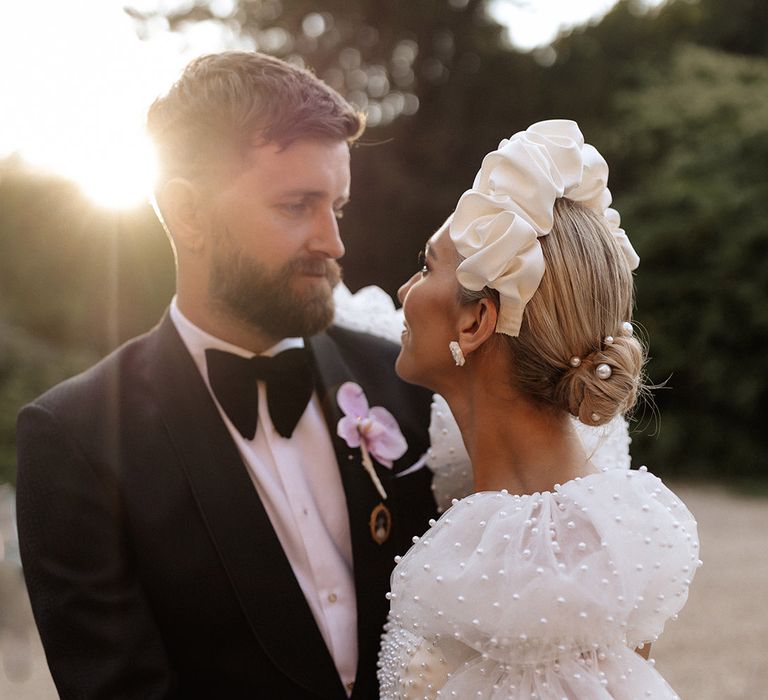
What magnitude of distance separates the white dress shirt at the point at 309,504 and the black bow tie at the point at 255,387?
0.11 feet

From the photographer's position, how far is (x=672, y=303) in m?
10.3

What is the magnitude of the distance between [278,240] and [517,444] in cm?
90

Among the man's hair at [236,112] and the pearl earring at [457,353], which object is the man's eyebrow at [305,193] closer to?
the man's hair at [236,112]

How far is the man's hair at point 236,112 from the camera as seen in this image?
2.46 meters

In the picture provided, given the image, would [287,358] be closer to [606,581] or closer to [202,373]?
[202,373]

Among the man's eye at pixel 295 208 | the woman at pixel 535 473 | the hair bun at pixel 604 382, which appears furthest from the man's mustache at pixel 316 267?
the hair bun at pixel 604 382

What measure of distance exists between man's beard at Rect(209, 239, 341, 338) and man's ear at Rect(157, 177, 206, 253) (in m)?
0.10

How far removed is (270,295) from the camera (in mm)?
2416

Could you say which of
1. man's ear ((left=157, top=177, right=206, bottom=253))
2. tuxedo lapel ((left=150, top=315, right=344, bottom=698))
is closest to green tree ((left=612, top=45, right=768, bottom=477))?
man's ear ((left=157, top=177, right=206, bottom=253))

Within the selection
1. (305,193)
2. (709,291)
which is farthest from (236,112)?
(709,291)

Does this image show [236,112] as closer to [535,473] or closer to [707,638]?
[535,473]

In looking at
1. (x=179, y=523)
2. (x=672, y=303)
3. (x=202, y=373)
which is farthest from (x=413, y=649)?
(x=672, y=303)

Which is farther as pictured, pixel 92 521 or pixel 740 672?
pixel 740 672

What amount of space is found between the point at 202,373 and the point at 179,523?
0.45m
